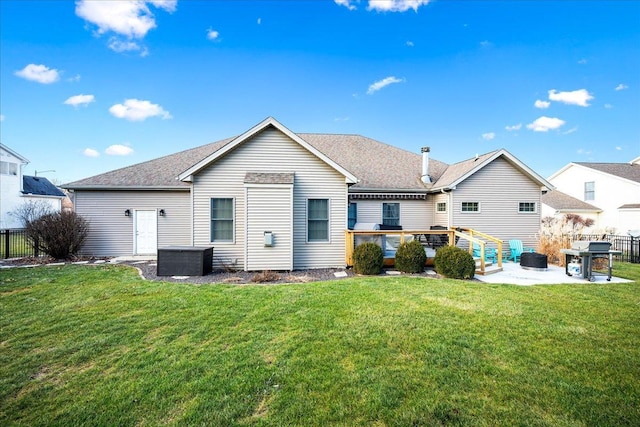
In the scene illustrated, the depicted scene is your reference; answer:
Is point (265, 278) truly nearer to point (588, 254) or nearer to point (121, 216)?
point (121, 216)

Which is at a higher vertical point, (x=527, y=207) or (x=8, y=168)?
(x=8, y=168)

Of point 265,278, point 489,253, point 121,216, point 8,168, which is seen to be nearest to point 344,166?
point 489,253

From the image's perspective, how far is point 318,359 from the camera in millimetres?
3639

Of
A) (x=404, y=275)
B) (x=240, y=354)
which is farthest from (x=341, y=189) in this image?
(x=240, y=354)

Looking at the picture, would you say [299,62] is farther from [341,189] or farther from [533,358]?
[533,358]

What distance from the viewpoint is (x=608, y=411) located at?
2713 millimetres

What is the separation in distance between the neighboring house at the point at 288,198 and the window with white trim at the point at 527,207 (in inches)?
2.0

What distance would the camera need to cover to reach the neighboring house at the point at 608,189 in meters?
20.3

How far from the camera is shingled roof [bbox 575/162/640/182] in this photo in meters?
21.5

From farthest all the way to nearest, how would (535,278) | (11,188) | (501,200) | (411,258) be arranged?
(11,188), (501,200), (411,258), (535,278)

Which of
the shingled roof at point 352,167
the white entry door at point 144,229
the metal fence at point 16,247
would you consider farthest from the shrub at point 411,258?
the metal fence at point 16,247

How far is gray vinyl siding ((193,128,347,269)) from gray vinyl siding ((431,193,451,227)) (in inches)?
235

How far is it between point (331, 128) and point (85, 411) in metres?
19.1

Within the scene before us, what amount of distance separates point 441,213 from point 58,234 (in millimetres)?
17174
